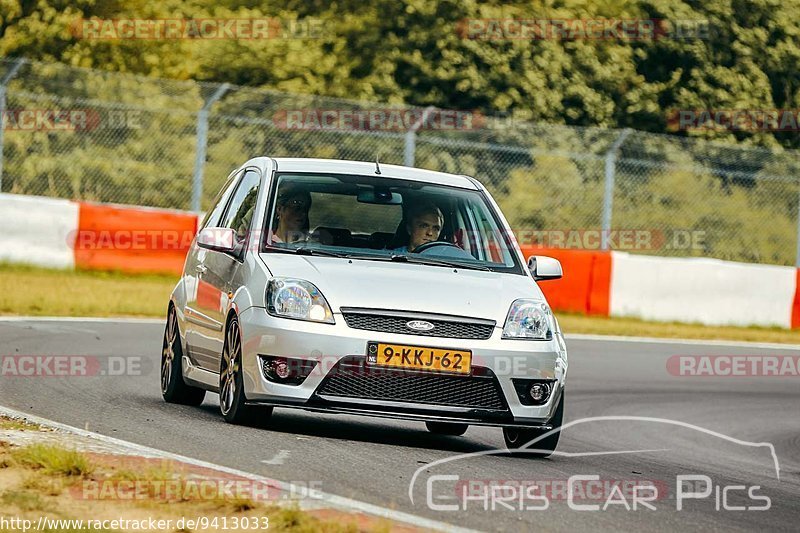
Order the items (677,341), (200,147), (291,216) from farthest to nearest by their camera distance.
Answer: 1. (200,147)
2. (677,341)
3. (291,216)

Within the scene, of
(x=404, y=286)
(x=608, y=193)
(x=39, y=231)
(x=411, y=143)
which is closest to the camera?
(x=404, y=286)

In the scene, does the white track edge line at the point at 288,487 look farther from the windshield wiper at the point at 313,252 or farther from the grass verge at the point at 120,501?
the windshield wiper at the point at 313,252

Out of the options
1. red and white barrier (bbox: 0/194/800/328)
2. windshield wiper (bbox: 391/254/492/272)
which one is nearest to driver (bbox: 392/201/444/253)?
windshield wiper (bbox: 391/254/492/272)

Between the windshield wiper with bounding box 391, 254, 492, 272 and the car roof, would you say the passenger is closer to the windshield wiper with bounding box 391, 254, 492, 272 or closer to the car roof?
the car roof

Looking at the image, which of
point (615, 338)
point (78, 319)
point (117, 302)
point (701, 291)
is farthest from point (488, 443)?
point (701, 291)

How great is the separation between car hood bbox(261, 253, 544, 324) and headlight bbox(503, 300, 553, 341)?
5 centimetres

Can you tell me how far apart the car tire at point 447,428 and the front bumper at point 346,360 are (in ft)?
4.58

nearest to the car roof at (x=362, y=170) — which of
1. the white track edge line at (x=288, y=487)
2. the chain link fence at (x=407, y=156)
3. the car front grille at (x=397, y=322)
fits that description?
the car front grille at (x=397, y=322)

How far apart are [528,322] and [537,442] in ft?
2.46

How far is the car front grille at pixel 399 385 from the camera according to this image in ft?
27.6

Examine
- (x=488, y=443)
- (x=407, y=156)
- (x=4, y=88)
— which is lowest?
(x=488, y=443)

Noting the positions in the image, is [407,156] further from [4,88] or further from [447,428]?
[447,428]

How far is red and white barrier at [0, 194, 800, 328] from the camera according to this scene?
69.3ft

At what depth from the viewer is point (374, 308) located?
8.48 m
